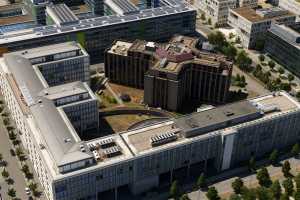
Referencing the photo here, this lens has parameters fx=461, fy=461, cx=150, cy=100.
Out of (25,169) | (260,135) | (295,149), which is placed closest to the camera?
(25,169)

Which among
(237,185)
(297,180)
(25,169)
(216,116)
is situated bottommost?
(25,169)

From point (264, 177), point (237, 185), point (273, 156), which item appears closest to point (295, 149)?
point (273, 156)

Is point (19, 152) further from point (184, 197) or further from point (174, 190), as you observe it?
point (184, 197)

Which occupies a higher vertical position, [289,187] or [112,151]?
[112,151]

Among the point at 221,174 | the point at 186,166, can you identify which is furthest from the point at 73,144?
the point at 221,174

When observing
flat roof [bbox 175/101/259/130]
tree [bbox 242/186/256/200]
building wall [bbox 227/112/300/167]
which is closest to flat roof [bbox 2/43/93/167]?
flat roof [bbox 175/101/259/130]

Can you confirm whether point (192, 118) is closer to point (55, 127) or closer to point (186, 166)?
point (186, 166)
